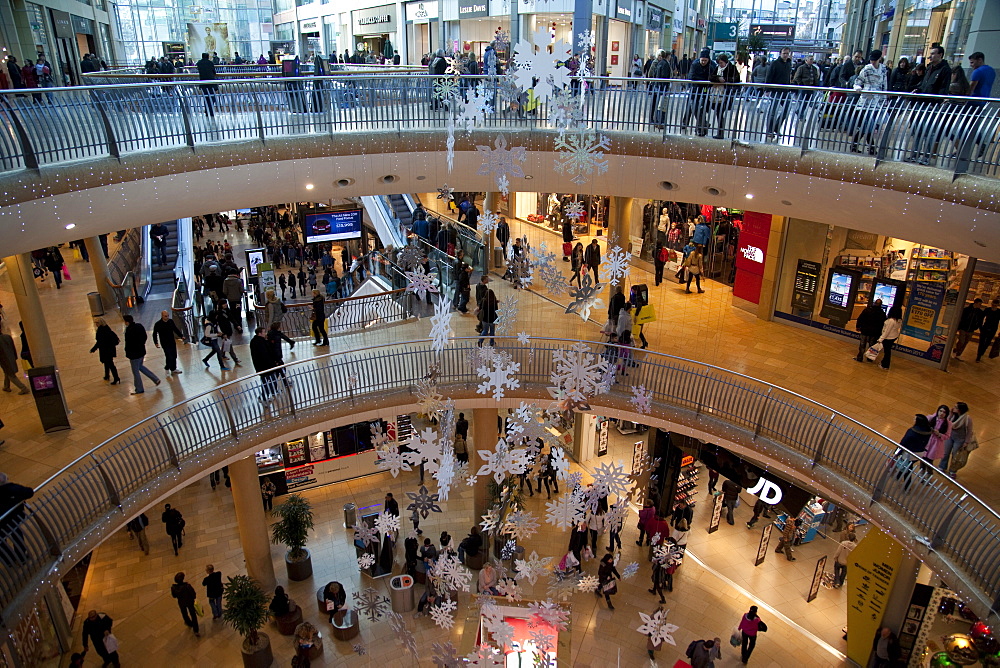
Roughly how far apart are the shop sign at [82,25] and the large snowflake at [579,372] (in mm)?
25600

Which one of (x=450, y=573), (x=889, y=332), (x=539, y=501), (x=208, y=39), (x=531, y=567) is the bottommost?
(x=539, y=501)

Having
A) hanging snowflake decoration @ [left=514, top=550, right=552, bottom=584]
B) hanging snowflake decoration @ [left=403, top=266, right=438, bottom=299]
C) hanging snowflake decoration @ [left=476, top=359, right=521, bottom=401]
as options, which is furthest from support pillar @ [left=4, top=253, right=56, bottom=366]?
hanging snowflake decoration @ [left=514, top=550, right=552, bottom=584]

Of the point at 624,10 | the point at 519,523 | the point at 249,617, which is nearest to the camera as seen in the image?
the point at 519,523

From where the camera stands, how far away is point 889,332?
13188 millimetres

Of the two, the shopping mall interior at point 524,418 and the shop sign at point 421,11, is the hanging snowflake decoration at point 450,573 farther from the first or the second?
the shop sign at point 421,11

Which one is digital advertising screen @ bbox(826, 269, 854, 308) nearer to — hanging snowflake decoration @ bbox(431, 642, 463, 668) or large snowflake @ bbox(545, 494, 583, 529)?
large snowflake @ bbox(545, 494, 583, 529)

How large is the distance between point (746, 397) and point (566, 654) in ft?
18.5

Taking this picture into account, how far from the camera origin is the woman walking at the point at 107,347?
1191 cm

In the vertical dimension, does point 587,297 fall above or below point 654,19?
below

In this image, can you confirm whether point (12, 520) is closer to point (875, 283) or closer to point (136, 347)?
point (136, 347)

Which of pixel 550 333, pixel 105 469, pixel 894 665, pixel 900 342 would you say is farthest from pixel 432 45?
pixel 894 665

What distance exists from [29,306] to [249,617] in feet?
22.0

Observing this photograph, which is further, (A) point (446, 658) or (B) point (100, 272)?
(B) point (100, 272)

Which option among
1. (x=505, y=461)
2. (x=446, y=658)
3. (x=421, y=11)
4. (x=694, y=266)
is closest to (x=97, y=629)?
(x=446, y=658)
